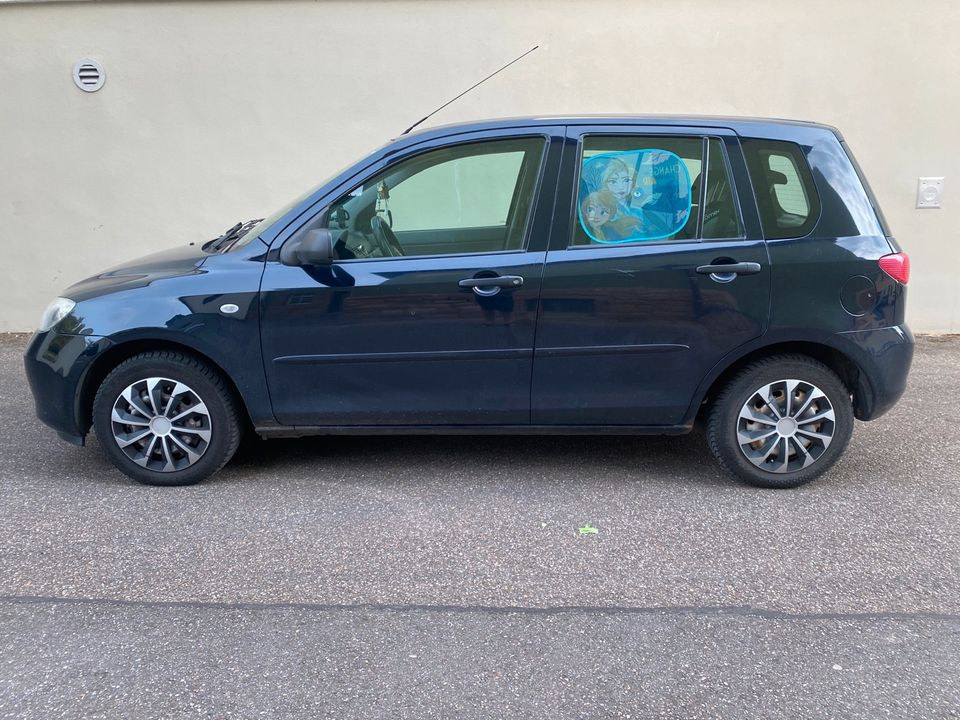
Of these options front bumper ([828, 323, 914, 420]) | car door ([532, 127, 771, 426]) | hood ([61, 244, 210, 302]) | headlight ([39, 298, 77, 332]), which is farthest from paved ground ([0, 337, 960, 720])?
hood ([61, 244, 210, 302])

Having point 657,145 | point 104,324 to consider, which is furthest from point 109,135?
point 657,145

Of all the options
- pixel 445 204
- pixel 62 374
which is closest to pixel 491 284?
pixel 445 204

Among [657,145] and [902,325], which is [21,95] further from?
[902,325]

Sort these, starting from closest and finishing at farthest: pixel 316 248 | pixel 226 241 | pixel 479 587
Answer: pixel 479 587
pixel 316 248
pixel 226 241

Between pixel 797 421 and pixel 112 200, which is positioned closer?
pixel 797 421

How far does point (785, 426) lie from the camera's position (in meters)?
4.21

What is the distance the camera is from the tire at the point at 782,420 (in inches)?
165

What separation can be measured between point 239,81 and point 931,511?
6.16 m

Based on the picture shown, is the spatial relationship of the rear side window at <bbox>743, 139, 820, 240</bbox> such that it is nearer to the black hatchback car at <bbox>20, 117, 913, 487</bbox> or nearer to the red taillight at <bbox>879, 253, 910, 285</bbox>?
the black hatchback car at <bbox>20, 117, 913, 487</bbox>

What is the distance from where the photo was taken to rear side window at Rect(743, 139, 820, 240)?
4.10 metres

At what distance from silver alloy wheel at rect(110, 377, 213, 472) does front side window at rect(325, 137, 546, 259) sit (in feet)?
3.51

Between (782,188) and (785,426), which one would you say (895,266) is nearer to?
(782,188)

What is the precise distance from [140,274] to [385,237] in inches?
49.5

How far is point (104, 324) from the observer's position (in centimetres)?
418
